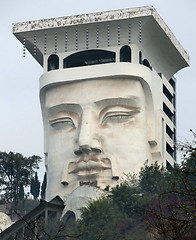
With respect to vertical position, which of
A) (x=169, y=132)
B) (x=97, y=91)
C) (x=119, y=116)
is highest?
(x=97, y=91)

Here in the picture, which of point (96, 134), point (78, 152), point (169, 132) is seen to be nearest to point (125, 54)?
point (96, 134)

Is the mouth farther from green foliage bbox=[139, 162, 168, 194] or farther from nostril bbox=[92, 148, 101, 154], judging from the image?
green foliage bbox=[139, 162, 168, 194]

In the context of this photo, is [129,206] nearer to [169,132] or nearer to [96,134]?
[96,134]

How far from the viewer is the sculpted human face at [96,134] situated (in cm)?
5259

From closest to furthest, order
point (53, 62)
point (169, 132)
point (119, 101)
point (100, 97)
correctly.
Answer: point (119, 101)
point (100, 97)
point (53, 62)
point (169, 132)

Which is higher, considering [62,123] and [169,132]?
[169,132]

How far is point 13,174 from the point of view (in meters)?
62.3

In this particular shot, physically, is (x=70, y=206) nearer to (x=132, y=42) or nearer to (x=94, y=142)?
(x=94, y=142)

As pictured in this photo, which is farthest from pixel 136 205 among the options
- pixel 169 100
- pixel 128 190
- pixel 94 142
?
pixel 169 100

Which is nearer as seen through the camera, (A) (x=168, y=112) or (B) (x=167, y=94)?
(A) (x=168, y=112)

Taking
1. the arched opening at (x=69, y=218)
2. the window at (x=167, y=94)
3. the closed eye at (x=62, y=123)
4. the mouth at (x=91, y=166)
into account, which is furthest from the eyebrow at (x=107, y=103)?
the arched opening at (x=69, y=218)

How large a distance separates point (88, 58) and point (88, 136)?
22.1 ft

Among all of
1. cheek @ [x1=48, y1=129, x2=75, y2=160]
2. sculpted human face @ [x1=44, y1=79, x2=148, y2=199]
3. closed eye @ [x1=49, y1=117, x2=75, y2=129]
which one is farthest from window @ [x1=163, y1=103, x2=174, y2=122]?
cheek @ [x1=48, y1=129, x2=75, y2=160]

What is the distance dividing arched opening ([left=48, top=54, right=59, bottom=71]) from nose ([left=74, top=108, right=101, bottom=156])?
4.81 m
